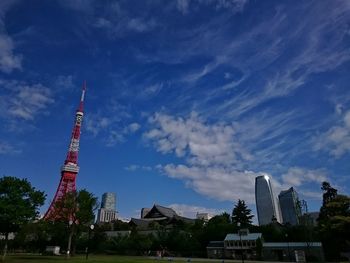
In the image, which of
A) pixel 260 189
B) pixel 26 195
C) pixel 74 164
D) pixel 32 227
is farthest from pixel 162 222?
pixel 260 189

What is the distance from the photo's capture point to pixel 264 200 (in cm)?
16300

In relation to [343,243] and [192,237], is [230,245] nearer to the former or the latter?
[192,237]

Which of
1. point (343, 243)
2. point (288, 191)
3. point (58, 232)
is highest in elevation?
point (288, 191)

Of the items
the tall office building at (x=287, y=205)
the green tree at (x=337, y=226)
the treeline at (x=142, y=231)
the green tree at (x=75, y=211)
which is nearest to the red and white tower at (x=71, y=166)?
the treeline at (x=142, y=231)

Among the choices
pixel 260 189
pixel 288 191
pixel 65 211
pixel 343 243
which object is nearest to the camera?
pixel 343 243

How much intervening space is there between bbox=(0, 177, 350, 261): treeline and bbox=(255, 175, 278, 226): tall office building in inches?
3014

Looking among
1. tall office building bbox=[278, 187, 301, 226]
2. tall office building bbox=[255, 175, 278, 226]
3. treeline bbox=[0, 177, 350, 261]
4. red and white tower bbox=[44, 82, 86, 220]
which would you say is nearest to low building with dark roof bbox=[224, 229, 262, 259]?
treeline bbox=[0, 177, 350, 261]

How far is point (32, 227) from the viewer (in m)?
70.2

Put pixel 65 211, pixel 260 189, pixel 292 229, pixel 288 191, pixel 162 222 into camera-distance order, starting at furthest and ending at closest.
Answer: pixel 260 189 → pixel 288 191 → pixel 162 222 → pixel 292 229 → pixel 65 211

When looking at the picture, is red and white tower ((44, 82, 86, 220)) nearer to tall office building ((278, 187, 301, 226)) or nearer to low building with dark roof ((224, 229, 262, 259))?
low building with dark roof ((224, 229, 262, 259))

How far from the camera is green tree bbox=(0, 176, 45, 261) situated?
1676 inches

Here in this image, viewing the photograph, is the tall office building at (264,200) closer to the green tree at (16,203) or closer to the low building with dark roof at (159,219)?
the low building with dark roof at (159,219)

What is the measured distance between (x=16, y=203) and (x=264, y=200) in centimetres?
13843

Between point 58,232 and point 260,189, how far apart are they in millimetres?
121935
